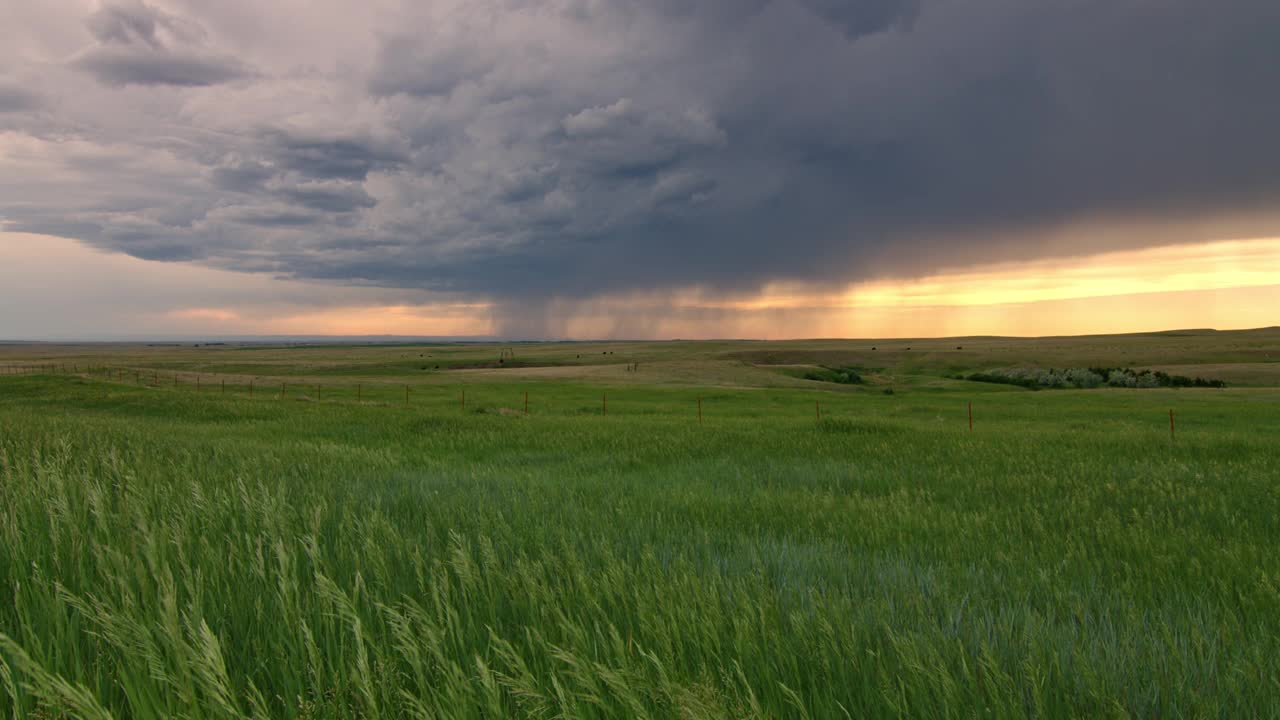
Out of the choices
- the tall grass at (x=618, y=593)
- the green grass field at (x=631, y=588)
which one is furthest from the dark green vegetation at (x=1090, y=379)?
the tall grass at (x=618, y=593)

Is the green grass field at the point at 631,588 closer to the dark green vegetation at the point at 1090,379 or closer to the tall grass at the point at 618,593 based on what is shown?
the tall grass at the point at 618,593

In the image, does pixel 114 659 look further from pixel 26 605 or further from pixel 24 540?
pixel 24 540

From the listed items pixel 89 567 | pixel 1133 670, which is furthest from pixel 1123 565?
pixel 89 567

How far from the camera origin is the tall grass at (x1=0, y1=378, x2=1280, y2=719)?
2307 mm

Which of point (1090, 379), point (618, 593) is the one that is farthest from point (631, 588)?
point (1090, 379)

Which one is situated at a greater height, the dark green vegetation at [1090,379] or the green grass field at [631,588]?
the green grass field at [631,588]

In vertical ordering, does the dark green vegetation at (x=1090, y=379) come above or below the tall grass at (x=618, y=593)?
below

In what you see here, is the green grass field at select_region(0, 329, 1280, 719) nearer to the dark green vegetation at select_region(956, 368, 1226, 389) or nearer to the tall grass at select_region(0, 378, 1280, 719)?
the tall grass at select_region(0, 378, 1280, 719)

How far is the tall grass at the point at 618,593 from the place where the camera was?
2307 mm

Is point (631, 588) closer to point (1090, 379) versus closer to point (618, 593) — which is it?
point (618, 593)

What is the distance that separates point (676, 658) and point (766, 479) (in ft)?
27.4

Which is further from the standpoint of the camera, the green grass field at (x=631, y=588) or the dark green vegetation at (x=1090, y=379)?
the dark green vegetation at (x=1090, y=379)

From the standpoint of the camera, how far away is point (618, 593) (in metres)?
3.42

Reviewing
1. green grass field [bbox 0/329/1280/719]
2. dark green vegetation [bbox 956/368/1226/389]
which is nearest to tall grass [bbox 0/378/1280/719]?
green grass field [bbox 0/329/1280/719]
